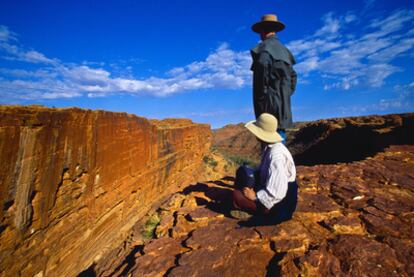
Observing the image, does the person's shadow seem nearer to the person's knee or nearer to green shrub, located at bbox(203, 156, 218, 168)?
the person's knee

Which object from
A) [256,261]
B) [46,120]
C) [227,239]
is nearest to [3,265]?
[46,120]

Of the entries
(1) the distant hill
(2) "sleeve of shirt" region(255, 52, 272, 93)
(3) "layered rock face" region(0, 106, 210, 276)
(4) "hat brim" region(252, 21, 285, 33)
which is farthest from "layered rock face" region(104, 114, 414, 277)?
(4) "hat brim" region(252, 21, 285, 33)

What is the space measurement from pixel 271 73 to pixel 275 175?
1662 millimetres

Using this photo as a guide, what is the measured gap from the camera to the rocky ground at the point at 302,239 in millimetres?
2221

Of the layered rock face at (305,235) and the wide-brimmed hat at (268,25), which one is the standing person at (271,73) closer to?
the wide-brimmed hat at (268,25)

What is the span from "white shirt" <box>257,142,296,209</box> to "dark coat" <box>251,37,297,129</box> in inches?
40.0

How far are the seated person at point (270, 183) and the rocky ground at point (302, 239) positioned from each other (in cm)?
24

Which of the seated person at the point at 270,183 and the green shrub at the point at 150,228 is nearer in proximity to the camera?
the seated person at the point at 270,183

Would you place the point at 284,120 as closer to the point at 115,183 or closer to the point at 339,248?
the point at 339,248

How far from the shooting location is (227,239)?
2.78 meters

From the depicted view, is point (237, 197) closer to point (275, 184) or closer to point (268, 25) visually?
point (275, 184)

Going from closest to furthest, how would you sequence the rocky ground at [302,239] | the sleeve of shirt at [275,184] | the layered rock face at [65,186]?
the rocky ground at [302,239] < the sleeve of shirt at [275,184] < the layered rock face at [65,186]

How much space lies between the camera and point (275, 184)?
267 centimetres

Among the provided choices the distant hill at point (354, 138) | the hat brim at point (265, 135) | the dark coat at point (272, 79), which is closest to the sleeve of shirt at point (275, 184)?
the hat brim at point (265, 135)
